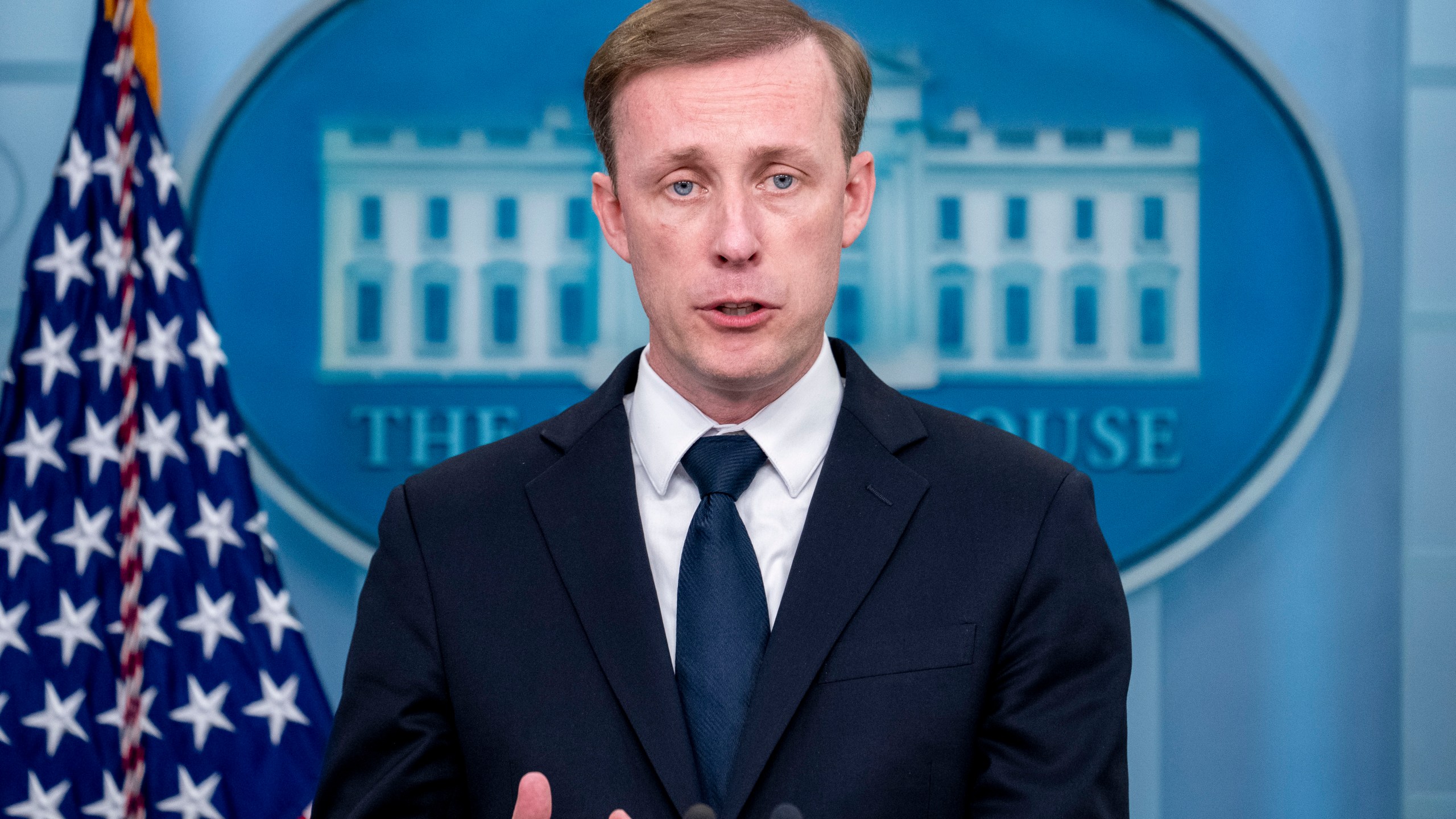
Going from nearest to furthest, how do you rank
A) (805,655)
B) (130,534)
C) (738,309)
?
(805,655)
(738,309)
(130,534)

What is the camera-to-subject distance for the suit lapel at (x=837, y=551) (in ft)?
4.21

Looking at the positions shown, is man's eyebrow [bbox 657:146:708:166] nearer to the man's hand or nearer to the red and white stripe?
the man's hand

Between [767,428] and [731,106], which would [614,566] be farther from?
[731,106]

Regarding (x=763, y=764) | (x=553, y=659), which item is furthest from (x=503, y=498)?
(x=763, y=764)

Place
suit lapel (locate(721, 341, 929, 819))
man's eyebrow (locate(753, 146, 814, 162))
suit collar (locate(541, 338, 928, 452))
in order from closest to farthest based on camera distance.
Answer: suit lapel (locate(721, 341, 929, 819))
man's eyebrow (locate(753, 146, 814, 162))
suit collar (locate(541, 338, 928, 452))

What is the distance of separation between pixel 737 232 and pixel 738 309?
0.31 ft

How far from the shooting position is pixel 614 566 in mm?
1400

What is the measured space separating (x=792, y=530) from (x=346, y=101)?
1803 mm

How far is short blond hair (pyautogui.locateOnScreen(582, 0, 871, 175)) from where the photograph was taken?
141 centimetres

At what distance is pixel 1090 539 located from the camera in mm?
1392

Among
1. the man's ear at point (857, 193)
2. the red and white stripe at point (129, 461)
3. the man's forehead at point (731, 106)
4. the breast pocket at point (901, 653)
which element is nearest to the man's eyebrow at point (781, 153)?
the man's forehead at point (731, 106)

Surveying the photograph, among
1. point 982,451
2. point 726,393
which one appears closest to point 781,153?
point 726,393

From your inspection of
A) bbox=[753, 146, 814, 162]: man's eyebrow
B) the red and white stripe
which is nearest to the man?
bbox=[753, 146, 814, 162]: man's eyebrow

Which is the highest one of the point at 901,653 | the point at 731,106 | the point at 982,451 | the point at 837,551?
the point at 731,106
